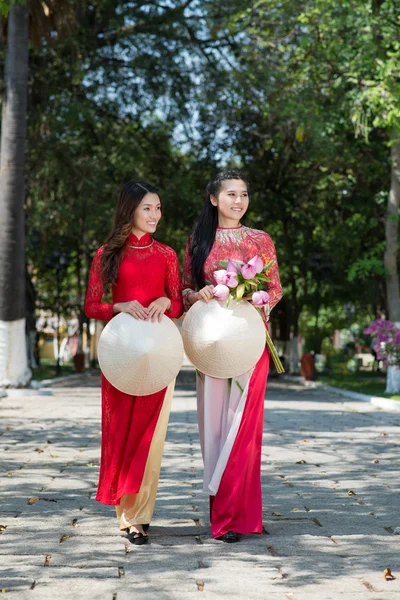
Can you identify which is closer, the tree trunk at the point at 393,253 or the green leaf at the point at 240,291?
the green leaf at the point at 240,291

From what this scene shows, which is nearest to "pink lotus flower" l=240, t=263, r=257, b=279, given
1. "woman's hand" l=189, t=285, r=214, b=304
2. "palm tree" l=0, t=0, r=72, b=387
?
"woman's hand" l=189, t=285, r=214, b=304

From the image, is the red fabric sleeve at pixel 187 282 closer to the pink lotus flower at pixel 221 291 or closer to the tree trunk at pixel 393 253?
the pink lotus flower at pixel 221 291

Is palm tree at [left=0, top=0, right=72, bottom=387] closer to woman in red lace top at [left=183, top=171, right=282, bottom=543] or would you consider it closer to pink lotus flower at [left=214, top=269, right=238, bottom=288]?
woman in red lace top at [left=183, top=171, right=282, bottom=543]

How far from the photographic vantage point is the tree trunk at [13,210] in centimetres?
1981

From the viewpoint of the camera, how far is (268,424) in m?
14.1

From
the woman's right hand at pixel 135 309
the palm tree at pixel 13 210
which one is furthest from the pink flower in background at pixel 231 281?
the palm tree at pixel 13 210

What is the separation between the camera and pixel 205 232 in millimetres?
6211

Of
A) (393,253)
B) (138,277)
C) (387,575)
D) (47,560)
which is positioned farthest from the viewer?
(393,253)

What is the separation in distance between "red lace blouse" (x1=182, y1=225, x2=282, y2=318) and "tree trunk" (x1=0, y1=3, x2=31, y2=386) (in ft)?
46.3

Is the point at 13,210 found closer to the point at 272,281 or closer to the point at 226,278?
the point at 272,281

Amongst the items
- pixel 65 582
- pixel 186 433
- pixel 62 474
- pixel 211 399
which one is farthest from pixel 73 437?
pixel 65 582

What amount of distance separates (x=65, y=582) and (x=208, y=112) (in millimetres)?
23755

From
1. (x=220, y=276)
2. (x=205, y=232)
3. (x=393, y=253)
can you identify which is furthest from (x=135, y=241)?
(x=393, y=253)

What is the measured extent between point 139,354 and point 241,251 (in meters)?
1.03
